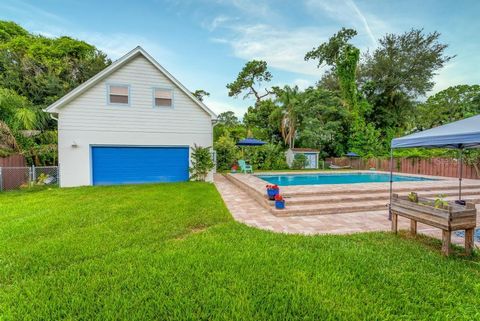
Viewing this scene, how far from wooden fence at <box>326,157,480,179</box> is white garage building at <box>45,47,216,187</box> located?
1537 cm

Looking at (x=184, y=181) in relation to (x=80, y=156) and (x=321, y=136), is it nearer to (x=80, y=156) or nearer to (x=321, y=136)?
(x=80, y=156)

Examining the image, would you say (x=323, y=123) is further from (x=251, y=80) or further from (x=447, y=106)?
(x=447, y=106)

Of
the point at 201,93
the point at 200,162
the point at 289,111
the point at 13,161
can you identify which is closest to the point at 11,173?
the point at 13,161

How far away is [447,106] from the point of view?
2566cm

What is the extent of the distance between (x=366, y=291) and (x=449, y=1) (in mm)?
16134

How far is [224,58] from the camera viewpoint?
16734mm

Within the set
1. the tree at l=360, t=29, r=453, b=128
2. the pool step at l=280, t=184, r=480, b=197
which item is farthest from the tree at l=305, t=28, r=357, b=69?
the pool step at l=280, t=184, r=480, b=197

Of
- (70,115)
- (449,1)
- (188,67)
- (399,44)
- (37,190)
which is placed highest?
(399,44)

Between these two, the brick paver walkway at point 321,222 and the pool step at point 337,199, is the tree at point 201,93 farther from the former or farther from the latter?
the brick paver walkway at point 321,222

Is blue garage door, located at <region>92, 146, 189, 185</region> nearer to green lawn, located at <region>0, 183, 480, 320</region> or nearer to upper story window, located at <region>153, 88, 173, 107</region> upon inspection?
upper story window, located at <region>153, 88, 173, 107</region>

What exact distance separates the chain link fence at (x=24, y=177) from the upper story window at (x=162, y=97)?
5.57 metres

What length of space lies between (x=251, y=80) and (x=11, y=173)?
26201mm

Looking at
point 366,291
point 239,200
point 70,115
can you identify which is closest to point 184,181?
point 239,200

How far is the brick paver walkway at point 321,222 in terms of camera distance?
190 inches
